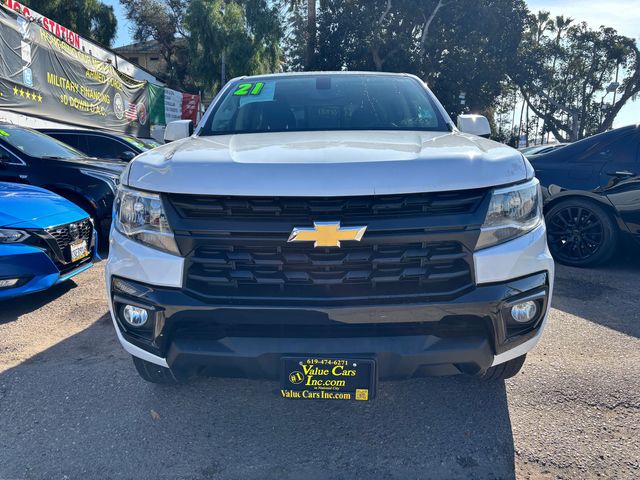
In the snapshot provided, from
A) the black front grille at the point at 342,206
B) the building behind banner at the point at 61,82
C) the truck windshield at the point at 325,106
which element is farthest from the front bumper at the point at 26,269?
the building behind banner at the point at 61,82

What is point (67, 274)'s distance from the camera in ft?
14.8

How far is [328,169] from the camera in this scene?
2.06m

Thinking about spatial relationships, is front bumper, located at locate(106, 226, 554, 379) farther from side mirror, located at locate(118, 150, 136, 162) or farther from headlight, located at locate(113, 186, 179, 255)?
side mirror, located at locate(118, 150, 136, 162)

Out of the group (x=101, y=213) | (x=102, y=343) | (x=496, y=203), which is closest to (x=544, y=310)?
(x=496, y=203)

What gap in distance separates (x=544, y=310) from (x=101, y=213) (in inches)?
213

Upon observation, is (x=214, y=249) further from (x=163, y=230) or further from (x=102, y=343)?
(x=102, y=343)

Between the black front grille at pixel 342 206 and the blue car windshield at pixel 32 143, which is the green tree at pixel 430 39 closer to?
the blue car windshield at pixel 32 143

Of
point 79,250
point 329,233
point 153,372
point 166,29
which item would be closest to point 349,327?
point 329,233

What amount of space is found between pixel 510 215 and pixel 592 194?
3.82 m

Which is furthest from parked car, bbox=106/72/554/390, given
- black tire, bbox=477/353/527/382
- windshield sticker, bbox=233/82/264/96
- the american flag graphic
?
the american flag graphic

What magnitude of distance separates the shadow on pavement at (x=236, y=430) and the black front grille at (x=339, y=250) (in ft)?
2.72

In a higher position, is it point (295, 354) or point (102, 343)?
point (295, 354)

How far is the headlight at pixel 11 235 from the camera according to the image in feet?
13.1

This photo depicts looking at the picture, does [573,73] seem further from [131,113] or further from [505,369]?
[505,369]
